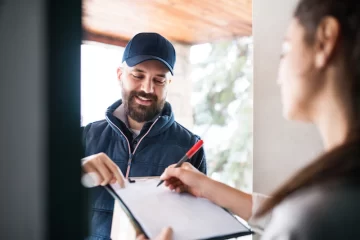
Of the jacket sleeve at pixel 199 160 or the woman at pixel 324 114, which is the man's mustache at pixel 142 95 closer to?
the jacket sleeve at pixel 199 160

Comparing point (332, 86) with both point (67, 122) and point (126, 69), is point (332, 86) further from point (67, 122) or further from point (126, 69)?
point (126, 69)

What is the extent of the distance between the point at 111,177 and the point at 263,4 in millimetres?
476

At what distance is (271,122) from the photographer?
69 cm

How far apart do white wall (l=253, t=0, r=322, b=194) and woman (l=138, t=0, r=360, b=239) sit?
285 millimetres

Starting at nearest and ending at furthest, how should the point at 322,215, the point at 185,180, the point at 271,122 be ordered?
the point at 322,215 < the point at 185,180 < the point at 271,122

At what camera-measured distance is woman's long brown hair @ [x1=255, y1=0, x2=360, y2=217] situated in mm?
313

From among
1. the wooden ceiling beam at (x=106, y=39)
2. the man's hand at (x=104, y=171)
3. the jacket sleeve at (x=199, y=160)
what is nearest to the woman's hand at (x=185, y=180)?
the man's hand at (x=104, y=171)

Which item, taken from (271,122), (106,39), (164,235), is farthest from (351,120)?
(106,39)

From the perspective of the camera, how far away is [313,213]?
0.28 meters

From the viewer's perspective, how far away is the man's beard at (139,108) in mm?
924

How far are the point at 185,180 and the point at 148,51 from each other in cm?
43

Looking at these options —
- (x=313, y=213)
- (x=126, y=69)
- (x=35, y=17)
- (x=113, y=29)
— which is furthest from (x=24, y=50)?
(x=113, y=29)

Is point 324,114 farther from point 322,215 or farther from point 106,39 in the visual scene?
point 106,39

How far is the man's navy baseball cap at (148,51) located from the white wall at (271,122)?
0.28 metres
